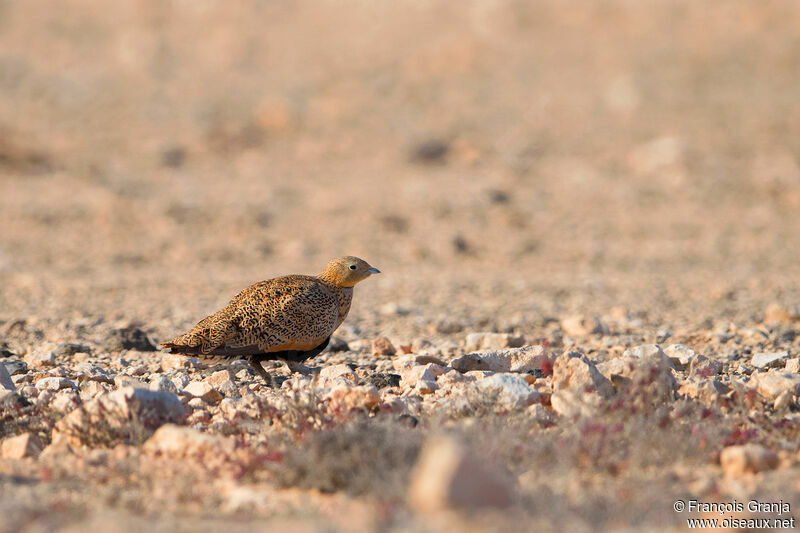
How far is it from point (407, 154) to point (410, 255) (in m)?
3.93

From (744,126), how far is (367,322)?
10556 mm

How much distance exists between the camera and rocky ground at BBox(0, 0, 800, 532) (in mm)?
3656

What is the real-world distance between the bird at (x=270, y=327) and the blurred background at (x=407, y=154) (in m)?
2.09

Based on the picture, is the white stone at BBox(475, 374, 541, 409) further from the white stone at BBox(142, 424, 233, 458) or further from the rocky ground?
the white stone at BBox(142, 424, 233, 458)

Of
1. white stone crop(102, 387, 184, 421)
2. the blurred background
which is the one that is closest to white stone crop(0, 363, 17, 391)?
white stone crop(102, 387, 184, 421)

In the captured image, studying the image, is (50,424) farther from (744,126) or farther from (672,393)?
(744,126)

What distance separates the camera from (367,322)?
308 inches

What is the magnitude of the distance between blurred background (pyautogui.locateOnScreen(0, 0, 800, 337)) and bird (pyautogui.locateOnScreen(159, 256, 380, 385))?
2089 mm

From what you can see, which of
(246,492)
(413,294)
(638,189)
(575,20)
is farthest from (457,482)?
(575,20)

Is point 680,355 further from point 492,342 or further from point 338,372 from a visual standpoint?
point 338,372

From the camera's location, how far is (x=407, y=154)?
15.2 m

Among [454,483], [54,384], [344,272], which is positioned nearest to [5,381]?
[54,384]

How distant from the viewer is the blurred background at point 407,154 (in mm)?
10320

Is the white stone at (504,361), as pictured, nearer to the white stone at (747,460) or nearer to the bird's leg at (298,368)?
the bird's leg at (298,368)
